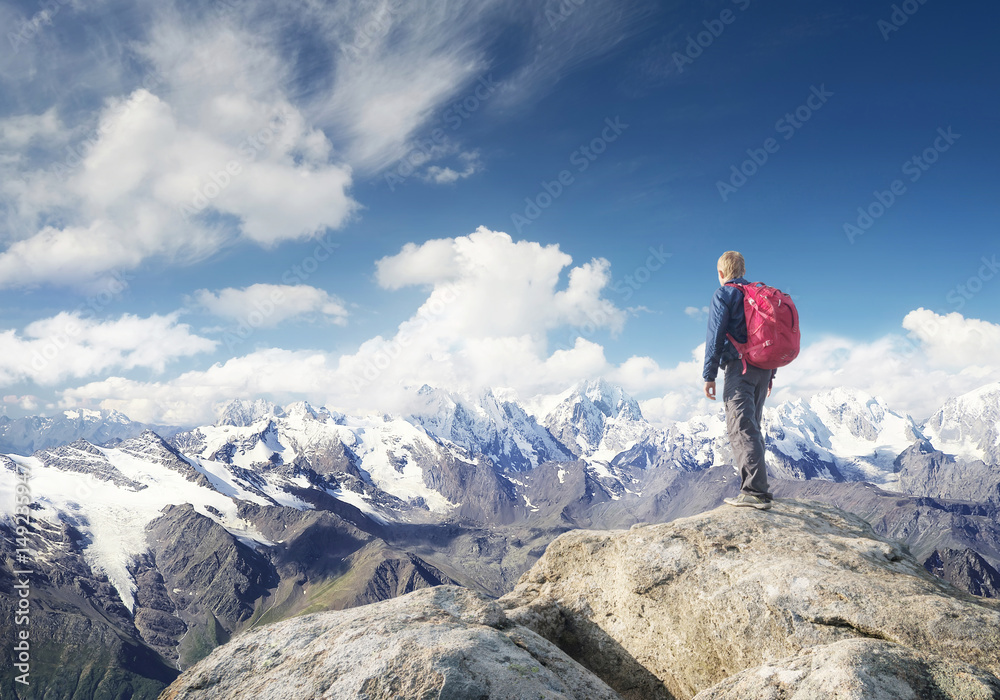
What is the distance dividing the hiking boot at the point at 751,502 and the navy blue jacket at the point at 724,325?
10.8 feet

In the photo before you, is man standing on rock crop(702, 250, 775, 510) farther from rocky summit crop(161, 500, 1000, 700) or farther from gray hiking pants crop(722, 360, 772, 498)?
rocky summit crop(161, 500, 1000, 700)

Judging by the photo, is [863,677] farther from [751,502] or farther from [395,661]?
[751,502]

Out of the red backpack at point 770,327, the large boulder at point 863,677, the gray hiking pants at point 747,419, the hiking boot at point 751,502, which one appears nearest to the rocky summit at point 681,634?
the large boulder at point 863,677

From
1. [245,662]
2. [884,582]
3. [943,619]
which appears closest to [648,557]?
[884,582]

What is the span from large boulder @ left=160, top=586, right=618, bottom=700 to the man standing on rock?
695cm

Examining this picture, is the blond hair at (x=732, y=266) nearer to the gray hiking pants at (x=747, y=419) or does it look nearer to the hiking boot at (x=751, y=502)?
the gray hiking pants at (x=747, y=419)

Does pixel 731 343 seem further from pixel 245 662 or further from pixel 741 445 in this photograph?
pixel 245 662

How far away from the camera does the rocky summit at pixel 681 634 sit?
5.68 m

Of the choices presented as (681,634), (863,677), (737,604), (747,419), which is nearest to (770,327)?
(747,419)

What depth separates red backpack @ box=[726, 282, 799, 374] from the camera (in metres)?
11.3

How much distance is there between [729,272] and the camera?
1270cm

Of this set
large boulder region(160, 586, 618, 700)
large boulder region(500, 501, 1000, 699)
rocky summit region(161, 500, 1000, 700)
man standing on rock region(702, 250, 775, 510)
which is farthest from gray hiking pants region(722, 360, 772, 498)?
large boulder region(160, 586, 618, 700)

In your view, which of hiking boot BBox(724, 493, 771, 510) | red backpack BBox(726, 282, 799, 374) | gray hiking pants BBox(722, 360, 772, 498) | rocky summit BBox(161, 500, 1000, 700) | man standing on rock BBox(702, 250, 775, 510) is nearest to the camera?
rocky summit BBox(161, 500, 1000, 700)

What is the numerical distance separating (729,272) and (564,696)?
10457 millimetres
